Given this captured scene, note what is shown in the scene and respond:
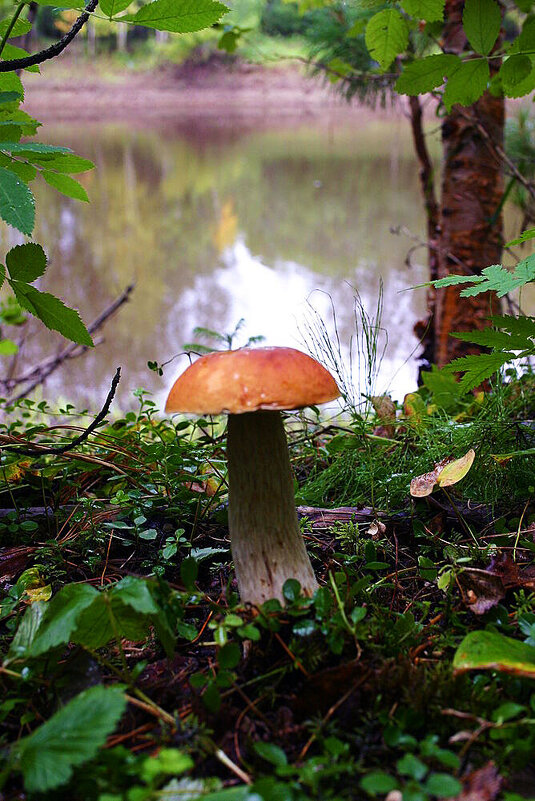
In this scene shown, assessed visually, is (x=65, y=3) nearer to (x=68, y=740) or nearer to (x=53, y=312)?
(x=53, y=312)

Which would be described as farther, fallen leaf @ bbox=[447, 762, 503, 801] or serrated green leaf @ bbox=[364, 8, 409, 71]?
serrated green leaf @ bbox=[364, 8, 409, 71]

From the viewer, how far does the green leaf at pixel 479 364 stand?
1064 mm

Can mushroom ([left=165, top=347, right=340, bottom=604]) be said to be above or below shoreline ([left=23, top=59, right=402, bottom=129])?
below

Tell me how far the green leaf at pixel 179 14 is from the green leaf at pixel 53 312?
0.50 metres

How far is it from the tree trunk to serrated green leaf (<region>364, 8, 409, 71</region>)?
125cm

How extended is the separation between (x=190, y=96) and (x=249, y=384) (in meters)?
29.9

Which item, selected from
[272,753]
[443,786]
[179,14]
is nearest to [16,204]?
[179,14]

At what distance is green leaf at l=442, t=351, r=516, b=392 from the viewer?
106 centimetres

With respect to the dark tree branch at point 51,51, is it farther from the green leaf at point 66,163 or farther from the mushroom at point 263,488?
the mushroom at point 263,488

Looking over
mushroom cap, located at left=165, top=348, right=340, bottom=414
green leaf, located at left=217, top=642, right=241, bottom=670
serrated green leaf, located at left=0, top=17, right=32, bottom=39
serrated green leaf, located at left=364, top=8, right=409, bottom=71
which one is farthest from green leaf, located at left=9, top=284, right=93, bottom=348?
serrated green leaf, located at left=364, top=8, right=409, bottom=71

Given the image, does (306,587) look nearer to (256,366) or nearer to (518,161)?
(256,366)

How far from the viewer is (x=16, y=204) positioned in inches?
31.6

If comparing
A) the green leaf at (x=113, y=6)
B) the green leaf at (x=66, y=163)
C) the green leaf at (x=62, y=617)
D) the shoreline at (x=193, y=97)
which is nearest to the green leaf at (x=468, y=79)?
the green leaf at (x=113, y=6)

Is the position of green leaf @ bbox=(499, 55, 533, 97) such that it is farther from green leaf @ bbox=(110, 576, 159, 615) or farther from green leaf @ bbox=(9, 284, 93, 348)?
green leaf @ bbox=(110, 576, 159, 615)
